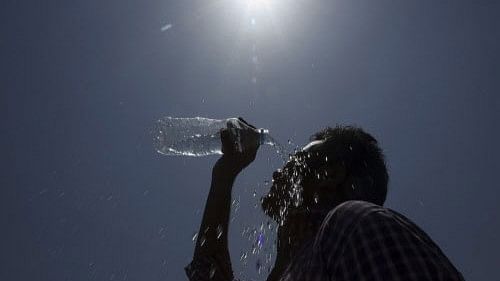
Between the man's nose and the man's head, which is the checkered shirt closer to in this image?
the man's head

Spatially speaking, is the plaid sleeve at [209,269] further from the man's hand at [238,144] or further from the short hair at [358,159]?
the short hair at [358,159]

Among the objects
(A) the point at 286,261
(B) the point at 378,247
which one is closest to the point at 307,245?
(A) the point at 286,261

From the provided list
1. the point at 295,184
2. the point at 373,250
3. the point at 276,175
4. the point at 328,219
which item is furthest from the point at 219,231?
the point at 373,250

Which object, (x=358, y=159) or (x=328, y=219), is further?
(x=358, y=159)

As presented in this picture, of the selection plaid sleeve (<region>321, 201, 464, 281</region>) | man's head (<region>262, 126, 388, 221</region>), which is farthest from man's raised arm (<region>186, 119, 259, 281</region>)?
plaid sleeve (<region>321, 201, 464, 281</region>)

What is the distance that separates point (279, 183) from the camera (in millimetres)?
3037

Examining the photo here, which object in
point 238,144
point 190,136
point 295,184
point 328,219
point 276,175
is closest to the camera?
point 328,219

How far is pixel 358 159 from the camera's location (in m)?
2.54

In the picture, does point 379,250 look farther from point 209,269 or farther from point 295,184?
point 209,269

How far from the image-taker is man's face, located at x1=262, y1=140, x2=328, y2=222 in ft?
8.42

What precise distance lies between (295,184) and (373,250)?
141 cm

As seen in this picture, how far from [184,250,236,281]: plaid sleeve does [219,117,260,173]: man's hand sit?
2.07 ft

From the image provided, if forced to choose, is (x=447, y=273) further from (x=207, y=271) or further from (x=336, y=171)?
(x=207, y=271)

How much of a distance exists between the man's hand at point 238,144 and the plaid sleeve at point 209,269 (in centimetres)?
63
